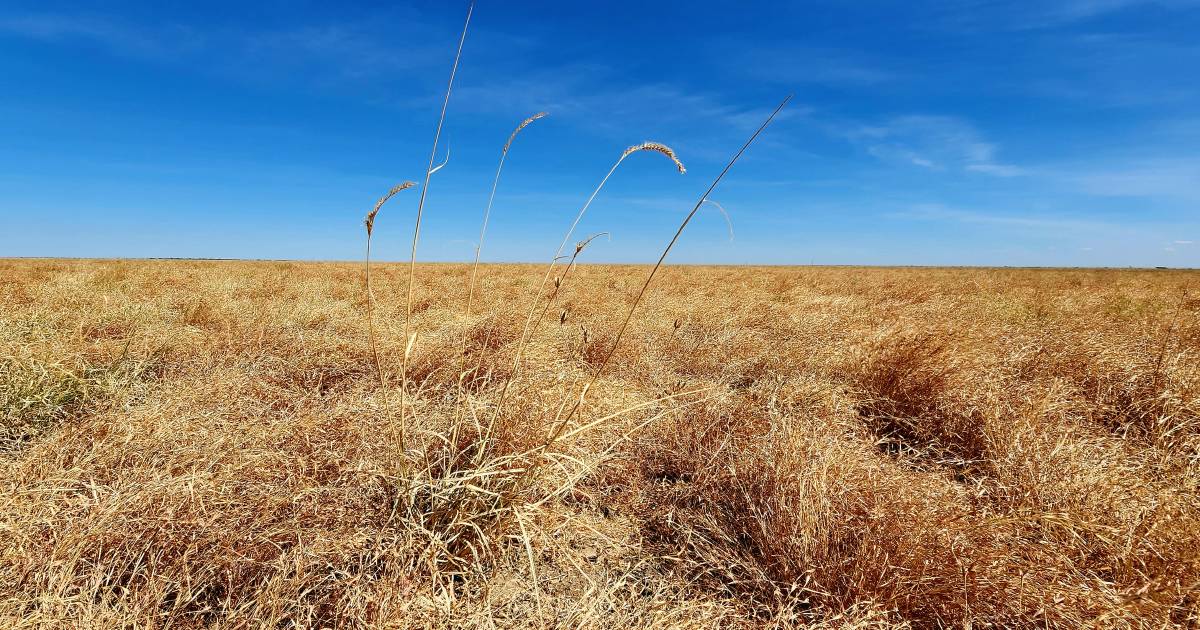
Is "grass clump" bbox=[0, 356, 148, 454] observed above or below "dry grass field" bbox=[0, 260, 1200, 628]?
above

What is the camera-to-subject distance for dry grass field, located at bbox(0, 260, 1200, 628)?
1.34m

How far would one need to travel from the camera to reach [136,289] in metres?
8.35

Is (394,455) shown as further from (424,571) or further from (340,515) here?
(424,571)

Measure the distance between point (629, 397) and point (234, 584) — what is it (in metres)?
1.89

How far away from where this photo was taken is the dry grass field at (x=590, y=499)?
4.38 feet

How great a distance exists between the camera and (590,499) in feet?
6.69

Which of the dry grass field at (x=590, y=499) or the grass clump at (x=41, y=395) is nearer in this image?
the dry grass field at (x=590, y=499)

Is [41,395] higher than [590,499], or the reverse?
[41,395]

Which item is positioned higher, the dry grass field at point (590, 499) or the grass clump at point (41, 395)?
the grass clump at point (41, 395)

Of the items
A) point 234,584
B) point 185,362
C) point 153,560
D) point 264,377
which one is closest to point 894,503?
point 234,584

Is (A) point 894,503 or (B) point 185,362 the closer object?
(A) point 894,503

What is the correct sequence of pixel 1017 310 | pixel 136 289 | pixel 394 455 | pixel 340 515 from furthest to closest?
pixel 136 289 < pixel 1017 310 < pixel 394 455 < pixel 340 515

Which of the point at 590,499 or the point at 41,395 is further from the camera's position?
the point at 41,395

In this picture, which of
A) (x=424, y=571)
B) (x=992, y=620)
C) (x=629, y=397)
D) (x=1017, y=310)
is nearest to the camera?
(x=992, y=620)
